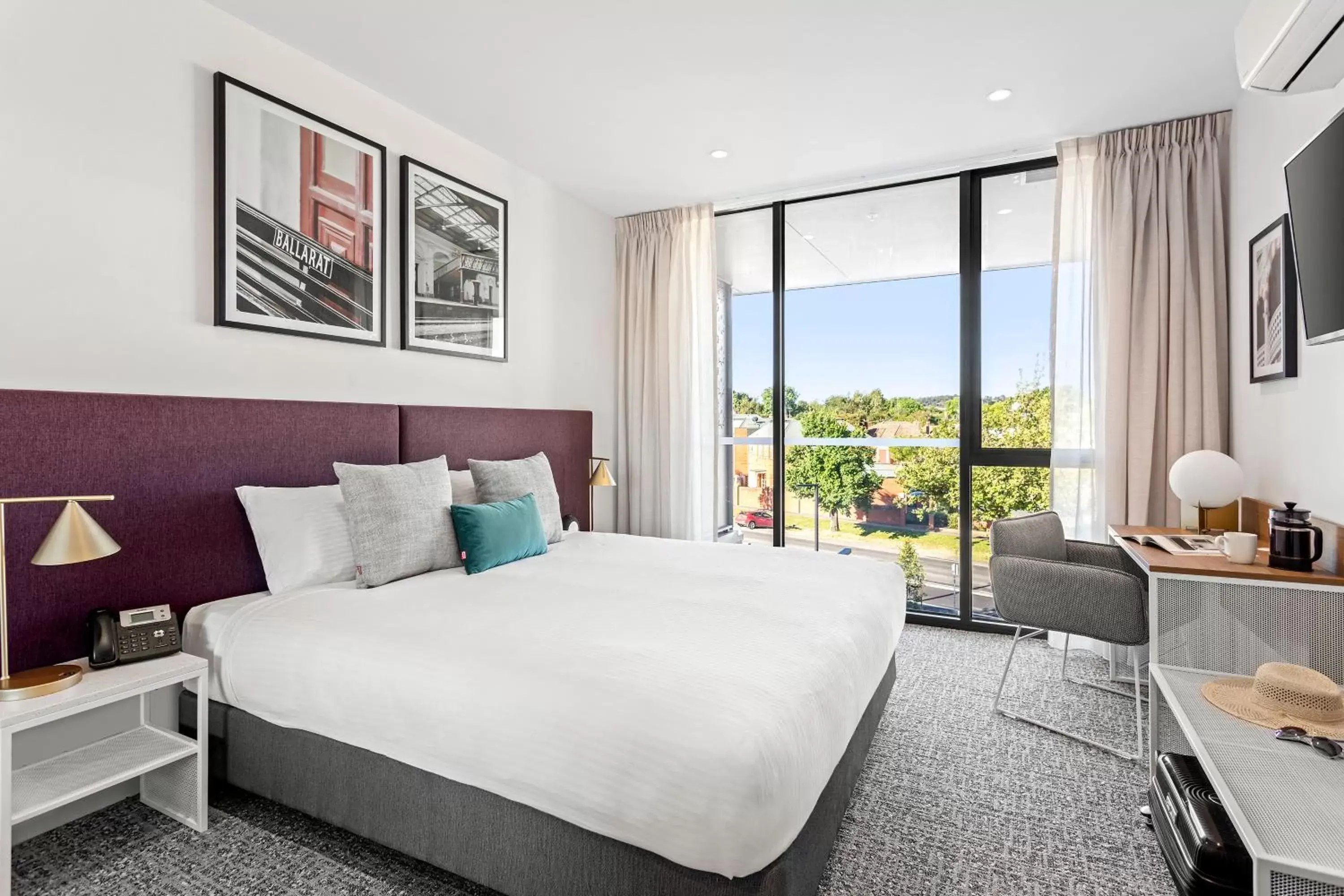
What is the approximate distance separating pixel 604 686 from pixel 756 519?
130 inches

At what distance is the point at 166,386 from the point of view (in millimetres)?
2283

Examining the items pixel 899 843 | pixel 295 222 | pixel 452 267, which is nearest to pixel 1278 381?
pixel 899 843

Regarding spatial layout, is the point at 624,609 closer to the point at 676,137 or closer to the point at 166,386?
the point at 166,386

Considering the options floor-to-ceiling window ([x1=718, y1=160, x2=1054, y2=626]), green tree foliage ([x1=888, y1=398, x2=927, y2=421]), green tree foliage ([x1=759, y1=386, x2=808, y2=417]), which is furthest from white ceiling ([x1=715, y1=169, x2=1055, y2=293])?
green tree foliage ([x1=888, y1=398, x2=927, y2=421])

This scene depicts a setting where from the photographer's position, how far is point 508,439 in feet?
12.1

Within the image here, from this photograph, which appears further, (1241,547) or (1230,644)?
(1241,547)

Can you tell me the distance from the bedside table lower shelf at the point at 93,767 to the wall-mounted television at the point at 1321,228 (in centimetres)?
334

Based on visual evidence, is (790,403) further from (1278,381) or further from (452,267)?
(1278,381)

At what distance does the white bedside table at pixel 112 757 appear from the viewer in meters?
1.54

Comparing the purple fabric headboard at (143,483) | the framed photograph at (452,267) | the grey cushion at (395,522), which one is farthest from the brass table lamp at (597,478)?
the purple fabric headboard at (143,483)

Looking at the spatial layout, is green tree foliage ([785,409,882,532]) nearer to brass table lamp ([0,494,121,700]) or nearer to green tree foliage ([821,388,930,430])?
green tree foliage ([821,388,930,430])

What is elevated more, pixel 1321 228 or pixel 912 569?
pixel 1321 228

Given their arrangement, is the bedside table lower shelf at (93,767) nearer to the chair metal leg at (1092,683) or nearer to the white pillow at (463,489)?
the white pillow at (463,489)

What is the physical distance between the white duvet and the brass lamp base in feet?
1.15
